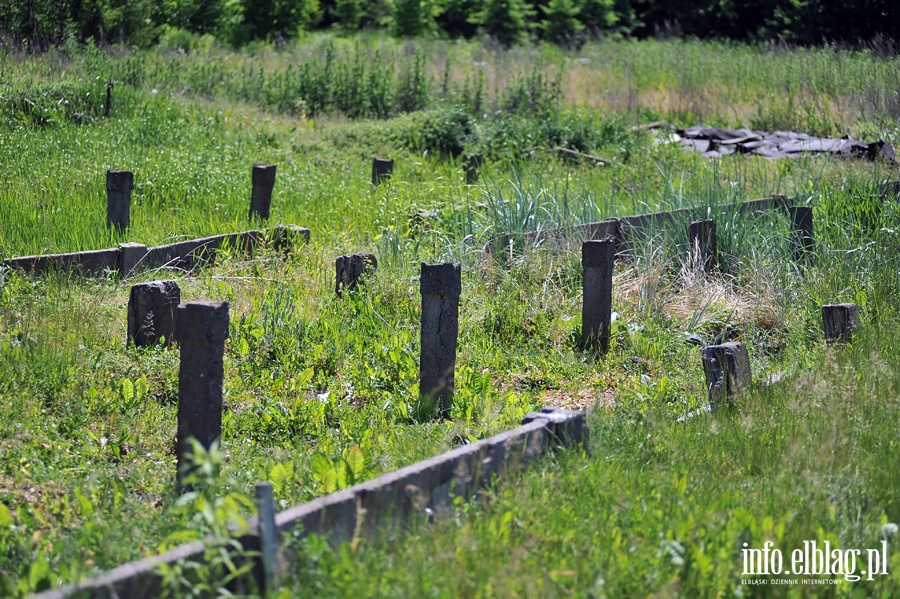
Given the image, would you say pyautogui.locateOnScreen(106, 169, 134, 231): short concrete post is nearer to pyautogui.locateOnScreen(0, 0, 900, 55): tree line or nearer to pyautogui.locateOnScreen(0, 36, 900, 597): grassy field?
pyautogui.locateOnScreen(0, 36, 900, 597): grassy field

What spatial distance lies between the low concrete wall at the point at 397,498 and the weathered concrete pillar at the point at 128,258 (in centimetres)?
437

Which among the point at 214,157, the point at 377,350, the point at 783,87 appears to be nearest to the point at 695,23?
the point at 783,87

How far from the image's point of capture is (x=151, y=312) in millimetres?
5805

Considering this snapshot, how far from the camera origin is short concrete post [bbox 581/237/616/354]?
657 centimetres

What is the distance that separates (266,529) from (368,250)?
6015 mm

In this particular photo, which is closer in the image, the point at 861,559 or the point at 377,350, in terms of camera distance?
the point at 861,559

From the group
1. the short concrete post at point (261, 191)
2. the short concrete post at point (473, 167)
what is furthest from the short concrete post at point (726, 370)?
the short concrete post at point (473, 167)

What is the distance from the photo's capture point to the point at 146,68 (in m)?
15.8

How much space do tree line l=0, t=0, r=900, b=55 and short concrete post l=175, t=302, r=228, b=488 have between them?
1625cm

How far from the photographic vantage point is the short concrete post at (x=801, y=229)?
8.52 m

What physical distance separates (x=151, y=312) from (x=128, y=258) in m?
1.60

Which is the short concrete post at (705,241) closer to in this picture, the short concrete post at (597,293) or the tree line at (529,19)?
the short concrete post at (597,293)

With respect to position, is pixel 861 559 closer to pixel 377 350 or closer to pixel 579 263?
pixel 377 350

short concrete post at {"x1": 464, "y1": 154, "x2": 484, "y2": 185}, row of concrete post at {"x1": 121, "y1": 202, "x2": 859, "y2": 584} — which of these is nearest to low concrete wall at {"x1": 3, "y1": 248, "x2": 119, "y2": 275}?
row of concrete post at {"x1": 121, "y1": 202, "x2": 859, "y2": 584}
